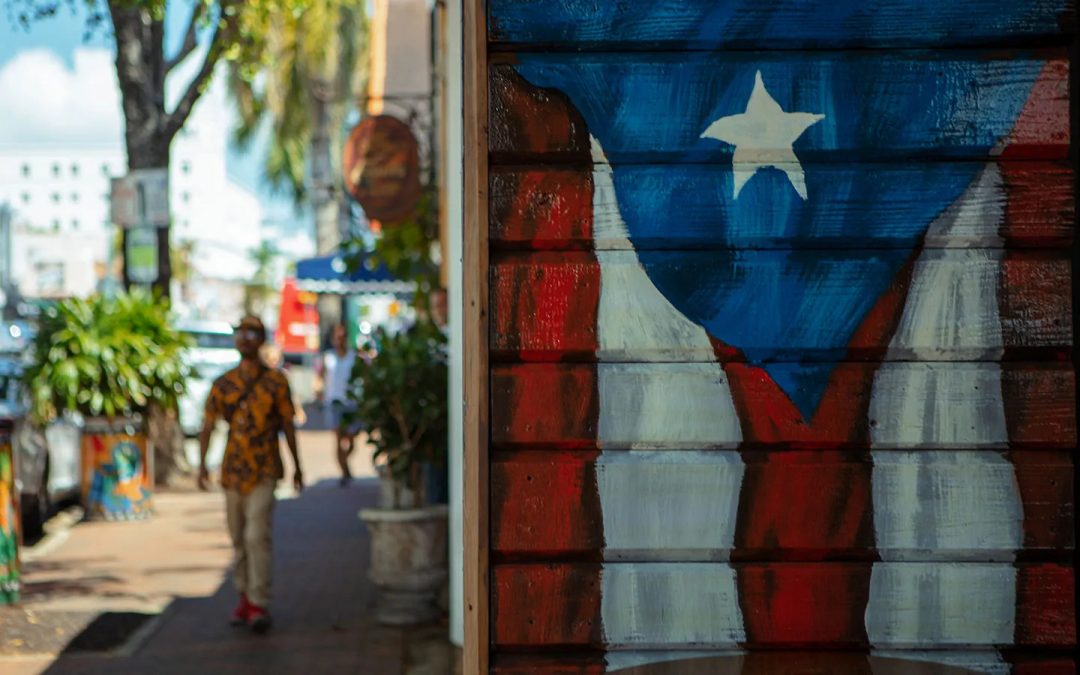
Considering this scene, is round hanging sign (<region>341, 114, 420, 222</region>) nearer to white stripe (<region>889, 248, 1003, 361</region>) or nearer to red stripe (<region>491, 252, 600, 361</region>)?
red stripe (<region>491, 252, 600, 361</region>)

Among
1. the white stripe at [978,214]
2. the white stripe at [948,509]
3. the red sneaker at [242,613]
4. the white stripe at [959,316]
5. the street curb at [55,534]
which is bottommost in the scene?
the street curb at [55,534]

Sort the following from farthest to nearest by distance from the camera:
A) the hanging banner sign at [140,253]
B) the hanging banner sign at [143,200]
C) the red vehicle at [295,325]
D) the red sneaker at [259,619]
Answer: the red vehicle at [295,325] → the hanging banner sign at [140,253] → the hanging banner sign at [143,200] → the red sneaker at [259,619]

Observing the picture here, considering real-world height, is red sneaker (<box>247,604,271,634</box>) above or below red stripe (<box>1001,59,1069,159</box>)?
below

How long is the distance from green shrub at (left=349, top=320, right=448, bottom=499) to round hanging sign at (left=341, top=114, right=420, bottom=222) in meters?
5.96

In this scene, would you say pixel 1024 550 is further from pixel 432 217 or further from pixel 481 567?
pixel 432 217

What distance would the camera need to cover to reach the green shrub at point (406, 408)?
9.70 metres

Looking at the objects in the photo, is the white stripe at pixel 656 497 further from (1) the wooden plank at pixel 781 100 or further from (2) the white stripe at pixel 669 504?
(1) the wooden plank at pixel 781 100

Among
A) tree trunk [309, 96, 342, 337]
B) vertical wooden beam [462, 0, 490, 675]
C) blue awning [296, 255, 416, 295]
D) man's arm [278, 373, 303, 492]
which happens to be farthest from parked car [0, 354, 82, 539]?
tree trunk [309, 96, 342, 337]

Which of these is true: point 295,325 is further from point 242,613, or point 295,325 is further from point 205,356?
point 242,613

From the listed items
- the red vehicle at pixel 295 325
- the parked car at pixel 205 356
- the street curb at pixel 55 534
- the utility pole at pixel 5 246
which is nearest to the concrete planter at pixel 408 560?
the street curb at pixel 55 534

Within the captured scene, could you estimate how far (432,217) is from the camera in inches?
579

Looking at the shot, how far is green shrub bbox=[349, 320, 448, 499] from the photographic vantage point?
970 centimetres

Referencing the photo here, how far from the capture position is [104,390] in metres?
15.2

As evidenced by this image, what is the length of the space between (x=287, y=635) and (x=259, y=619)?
0.63 feet
